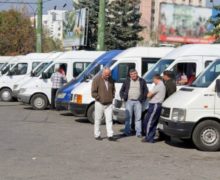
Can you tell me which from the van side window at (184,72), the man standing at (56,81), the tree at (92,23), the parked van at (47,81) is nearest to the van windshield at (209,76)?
the van side window at (184,72)

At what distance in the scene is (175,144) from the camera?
12961 mm

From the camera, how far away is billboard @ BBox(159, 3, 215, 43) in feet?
146

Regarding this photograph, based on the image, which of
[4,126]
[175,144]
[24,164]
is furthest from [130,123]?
[24,164]

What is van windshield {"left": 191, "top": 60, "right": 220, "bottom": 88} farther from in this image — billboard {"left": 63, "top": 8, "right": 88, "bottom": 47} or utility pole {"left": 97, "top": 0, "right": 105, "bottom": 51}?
billboard {"left": 63, "top": 8, "right": 88, "bottom": 47}

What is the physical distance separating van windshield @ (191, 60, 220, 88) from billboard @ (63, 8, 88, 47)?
31.8m

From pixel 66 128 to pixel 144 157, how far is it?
531cm

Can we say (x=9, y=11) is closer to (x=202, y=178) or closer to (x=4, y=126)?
(x=4, y=126)

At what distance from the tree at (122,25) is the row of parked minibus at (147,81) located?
25.0 meters

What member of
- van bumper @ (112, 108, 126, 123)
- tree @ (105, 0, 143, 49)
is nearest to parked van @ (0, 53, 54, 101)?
van bumper @ (112, 108, 126, 123)

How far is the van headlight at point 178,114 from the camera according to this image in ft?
39.0

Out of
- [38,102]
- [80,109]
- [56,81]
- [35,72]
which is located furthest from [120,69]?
[35,72]

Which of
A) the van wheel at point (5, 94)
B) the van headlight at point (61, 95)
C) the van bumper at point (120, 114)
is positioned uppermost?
the van headlight at point (61, 95)

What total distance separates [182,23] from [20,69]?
69.2ft

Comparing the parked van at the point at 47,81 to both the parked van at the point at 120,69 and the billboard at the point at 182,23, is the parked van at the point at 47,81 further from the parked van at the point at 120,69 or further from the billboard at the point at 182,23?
the billboard at the point at 182,23
